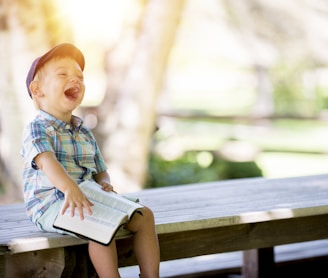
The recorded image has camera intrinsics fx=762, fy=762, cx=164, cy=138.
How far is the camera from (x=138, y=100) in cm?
768

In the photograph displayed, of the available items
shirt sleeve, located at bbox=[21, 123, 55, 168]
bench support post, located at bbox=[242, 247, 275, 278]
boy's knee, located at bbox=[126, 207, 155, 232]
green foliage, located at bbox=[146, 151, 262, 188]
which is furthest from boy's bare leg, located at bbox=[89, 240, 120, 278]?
green foliage, located at bbox=[146, 151, 262, 188]

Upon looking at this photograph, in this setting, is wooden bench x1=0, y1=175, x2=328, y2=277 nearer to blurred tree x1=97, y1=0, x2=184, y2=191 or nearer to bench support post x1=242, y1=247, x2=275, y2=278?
bench support post x1=242, y1=247, x2=275, y2=278

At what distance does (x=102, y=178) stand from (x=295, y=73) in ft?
61.3

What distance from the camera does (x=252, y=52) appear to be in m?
18.5

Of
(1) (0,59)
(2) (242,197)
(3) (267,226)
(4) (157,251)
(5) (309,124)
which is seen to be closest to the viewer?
(4) (157,251)

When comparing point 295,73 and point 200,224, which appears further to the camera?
point 295,73

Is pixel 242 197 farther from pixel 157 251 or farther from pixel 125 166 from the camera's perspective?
pixel 125 166

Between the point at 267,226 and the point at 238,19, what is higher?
the point at 238,19

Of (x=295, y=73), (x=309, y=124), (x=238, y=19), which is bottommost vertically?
(x=309, y=124)

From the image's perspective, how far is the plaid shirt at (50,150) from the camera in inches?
111

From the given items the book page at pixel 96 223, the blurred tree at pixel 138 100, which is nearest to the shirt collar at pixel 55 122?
the book page at pixel 96 223

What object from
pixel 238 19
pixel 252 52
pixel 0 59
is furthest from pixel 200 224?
pixel 252 52

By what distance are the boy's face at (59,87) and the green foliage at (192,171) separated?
650 cm

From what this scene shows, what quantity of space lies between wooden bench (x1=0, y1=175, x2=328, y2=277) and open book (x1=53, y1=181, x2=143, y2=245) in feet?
0.29
